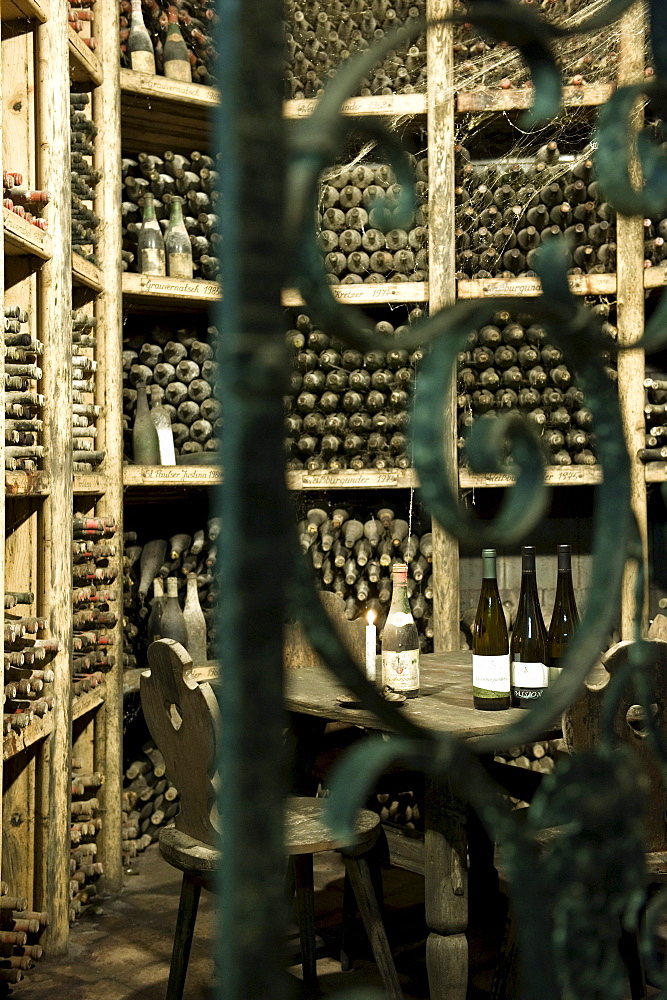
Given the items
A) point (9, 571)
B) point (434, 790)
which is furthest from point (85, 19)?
point (434, 790)

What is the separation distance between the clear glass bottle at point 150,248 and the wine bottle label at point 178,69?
0.49 meters

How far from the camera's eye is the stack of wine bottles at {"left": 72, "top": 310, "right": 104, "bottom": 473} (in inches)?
133

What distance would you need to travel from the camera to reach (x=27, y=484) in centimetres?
276

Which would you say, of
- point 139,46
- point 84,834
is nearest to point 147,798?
point 84,834

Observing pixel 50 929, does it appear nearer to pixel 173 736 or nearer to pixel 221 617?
pixel 173 736

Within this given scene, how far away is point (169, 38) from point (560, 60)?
1479mm

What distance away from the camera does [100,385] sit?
12.0 feet

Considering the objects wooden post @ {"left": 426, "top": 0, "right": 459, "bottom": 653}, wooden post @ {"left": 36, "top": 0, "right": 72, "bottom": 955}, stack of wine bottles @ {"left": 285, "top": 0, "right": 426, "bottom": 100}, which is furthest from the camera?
stack of wine bottles @ {"left": 285, "top": 0, "right": 426, "bottom": 100}

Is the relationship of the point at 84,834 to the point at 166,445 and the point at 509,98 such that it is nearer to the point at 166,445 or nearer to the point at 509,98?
the point at 166,445

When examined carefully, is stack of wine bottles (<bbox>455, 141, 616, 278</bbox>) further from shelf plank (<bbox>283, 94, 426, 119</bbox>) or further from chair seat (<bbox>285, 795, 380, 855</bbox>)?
chair seat (<bbox>285, 795, 380, 855</bbox>)

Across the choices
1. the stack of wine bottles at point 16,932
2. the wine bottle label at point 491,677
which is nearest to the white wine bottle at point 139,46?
the wine bottle label at point 491,677

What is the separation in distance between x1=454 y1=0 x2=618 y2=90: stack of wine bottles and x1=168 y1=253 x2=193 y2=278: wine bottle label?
47.8 inches

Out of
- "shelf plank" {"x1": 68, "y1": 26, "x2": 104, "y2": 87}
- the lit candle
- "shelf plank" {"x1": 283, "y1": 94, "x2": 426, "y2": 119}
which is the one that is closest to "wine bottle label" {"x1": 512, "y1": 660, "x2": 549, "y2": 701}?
the lit candle

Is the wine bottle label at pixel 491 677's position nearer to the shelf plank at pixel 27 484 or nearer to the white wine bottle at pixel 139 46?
the shelf plank at pixel 27 484
